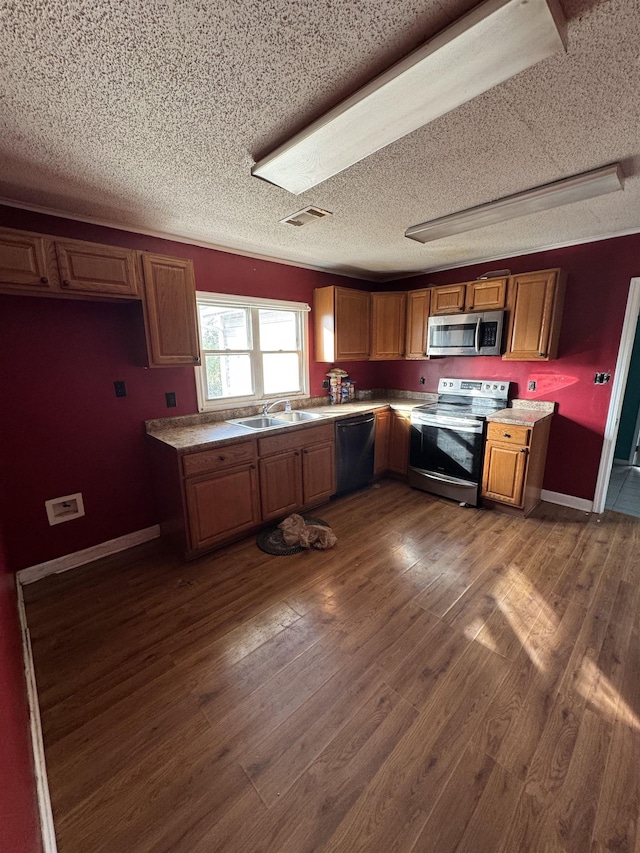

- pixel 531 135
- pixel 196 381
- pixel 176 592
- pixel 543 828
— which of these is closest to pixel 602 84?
pixel 531 135

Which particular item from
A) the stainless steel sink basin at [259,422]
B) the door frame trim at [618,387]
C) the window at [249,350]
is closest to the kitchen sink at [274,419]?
the stainless steel sink basin at [259,422]

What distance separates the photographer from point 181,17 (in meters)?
0.95

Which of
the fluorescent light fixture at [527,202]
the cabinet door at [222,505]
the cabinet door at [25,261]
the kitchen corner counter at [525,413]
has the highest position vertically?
the fluorescent light fixture at [527,202]

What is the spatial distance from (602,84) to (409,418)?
115 inches

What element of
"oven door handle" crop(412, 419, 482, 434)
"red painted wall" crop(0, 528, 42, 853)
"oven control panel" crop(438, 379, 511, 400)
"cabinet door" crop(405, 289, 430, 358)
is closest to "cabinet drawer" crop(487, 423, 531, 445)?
"oven door handle" crop(412, 419, 482, 434)

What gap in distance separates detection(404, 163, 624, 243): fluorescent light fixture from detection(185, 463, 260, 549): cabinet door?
233 centimetres

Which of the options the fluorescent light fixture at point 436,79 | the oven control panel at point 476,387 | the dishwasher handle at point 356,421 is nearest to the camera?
the fluorescent light fixture at point 436,79

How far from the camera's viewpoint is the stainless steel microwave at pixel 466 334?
3.36 metres

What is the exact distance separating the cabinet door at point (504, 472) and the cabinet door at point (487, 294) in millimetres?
1372

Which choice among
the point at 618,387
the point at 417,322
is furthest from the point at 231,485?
the point at 618,387

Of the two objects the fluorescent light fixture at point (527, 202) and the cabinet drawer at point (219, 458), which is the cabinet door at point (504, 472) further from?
the cabinet drawer at point (219, 458)

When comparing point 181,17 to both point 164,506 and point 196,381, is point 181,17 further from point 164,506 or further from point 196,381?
point 164,506

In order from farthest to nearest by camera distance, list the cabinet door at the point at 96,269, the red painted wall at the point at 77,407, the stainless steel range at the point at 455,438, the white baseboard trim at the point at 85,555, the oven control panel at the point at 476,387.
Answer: the oven control panel at the point at 476,387, the stainless steel range at the point at 455,438, the white baseboard trim at the point at 85,555, the red painted wall at the point at 77,407, the cabinet door at the point at 96,269

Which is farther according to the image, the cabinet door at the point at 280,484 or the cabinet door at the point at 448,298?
the cabinet door at the point at 448,298
